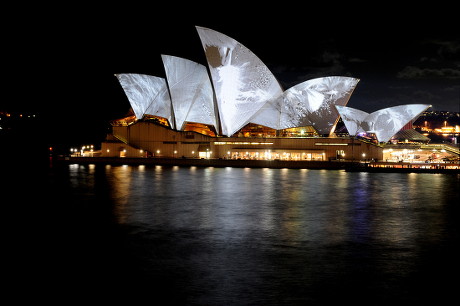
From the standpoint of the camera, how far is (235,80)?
36.3 metres

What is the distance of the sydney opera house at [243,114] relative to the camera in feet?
120

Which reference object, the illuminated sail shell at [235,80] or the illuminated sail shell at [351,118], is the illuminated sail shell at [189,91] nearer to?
the illuminated sail shell at [235,80]

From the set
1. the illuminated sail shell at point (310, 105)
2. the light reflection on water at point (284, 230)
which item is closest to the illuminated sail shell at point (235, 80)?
the illuminated sail shell at point (310, 105)

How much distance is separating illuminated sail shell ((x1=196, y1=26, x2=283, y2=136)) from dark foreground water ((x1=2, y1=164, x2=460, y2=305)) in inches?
540

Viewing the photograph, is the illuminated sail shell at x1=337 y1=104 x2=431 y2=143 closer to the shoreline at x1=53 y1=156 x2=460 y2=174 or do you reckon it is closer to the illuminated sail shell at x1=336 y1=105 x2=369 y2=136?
the illuminated sail shell at x1=336 y1=105 x2=369 y2=136

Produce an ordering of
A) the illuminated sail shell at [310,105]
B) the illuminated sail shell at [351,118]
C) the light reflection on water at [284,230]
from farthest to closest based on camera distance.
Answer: the illuminated sail shell at [351,118] < the illuminated sail shell at [310,105] < the light reflection on water at [284,230]

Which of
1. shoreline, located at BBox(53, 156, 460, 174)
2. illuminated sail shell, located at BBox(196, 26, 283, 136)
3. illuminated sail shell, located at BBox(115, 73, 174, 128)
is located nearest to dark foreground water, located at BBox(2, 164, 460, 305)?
shoreline, located at BBox(53, 156, 460, 174)

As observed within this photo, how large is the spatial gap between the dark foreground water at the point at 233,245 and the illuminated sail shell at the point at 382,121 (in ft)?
45.4

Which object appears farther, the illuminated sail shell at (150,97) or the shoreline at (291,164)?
the illuminated sail shell at (150,97)

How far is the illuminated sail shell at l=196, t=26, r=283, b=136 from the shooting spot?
3441 cm

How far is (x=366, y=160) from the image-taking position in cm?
3819

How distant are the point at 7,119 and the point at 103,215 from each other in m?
90.7

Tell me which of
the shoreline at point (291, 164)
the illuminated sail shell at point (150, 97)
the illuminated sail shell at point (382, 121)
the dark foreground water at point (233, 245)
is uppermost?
the illuminated sail shell at point (150, 97)

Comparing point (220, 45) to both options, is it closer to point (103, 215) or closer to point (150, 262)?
point (103, 215)
